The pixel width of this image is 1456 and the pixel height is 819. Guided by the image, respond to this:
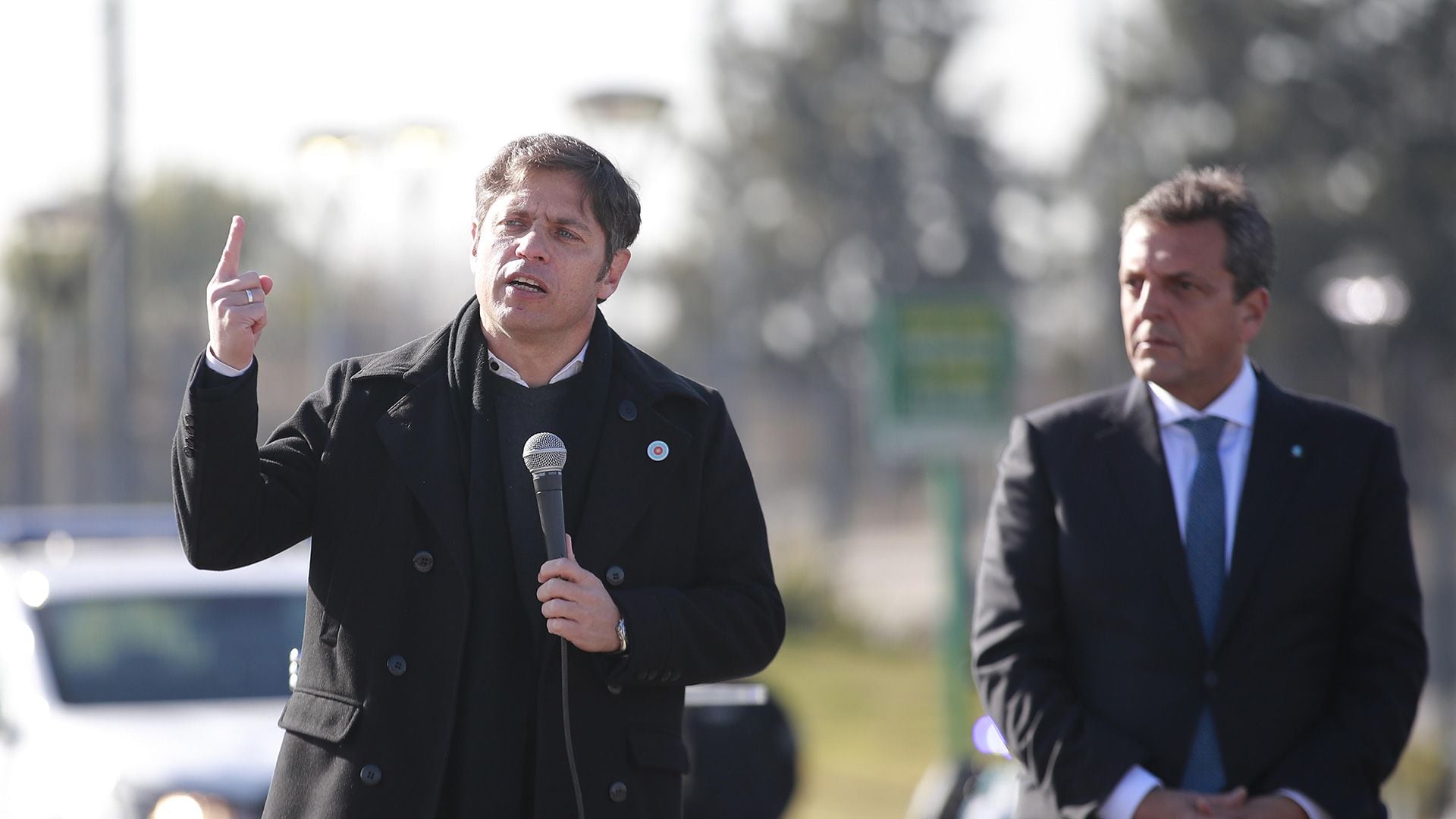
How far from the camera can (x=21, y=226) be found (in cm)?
2119

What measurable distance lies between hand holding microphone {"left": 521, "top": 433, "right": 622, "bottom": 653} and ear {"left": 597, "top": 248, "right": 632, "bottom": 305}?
0.38 meters

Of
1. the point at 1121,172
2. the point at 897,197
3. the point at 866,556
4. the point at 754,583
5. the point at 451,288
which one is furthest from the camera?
the point at 897,197

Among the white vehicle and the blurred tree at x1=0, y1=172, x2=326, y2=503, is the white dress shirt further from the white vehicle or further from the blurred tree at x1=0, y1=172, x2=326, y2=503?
the blurred tree at x1=0, y1=172, x2=326, y2=503

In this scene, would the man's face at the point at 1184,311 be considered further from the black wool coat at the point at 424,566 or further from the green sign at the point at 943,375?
the green sign at the point at 943,375

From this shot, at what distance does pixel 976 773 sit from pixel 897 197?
3525cm

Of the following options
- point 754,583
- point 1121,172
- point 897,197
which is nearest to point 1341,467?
point 754,583

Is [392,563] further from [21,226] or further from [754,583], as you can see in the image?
[21,226]

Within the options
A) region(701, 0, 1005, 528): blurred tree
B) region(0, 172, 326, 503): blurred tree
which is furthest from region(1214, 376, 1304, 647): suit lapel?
region(701, 0, 1005, 528): blurred tree

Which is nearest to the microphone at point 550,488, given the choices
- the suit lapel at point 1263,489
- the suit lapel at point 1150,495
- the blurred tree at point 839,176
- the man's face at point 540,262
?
the man's face at point 540,262

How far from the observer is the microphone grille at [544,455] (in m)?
3.01

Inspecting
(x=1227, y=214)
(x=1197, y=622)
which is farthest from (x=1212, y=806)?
(x=1227, y=214)

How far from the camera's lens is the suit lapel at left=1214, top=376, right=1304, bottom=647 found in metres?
3.65

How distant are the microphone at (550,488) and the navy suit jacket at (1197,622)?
112cm

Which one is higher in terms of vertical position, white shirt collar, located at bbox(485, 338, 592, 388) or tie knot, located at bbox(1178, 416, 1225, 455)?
white shirt collar, located at bbox(485, 338, 592, 388)
